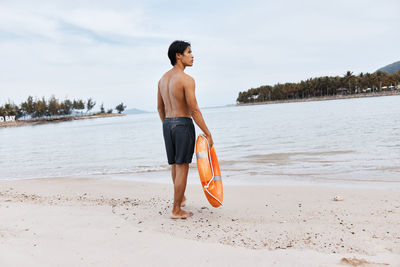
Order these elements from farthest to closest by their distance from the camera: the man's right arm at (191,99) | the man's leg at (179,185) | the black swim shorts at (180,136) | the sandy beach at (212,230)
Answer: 1. the man's leg at (179,185)
2. the black swim shorts at (180,136)
3. the man's right arm at (191,99)
4. the sandy beach at (212,230)

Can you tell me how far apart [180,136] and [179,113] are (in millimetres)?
286

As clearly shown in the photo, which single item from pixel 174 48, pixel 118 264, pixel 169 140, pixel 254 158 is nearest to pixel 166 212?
pixel 169 140

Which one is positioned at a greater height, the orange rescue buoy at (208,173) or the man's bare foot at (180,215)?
the orange rescue buoy at (208,173)

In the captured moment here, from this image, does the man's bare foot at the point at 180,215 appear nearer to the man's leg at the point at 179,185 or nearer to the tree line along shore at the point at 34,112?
the man's leg at the point at 179,185

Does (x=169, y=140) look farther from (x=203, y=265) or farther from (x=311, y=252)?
(x=311, y=252)

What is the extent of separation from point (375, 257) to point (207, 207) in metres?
2.48

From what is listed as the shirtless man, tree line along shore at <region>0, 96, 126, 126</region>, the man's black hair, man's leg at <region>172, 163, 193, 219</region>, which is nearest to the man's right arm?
the shirtless man

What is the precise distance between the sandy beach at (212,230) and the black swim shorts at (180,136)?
31.9 inches

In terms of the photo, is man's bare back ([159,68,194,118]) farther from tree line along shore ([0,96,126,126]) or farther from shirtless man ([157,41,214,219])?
tree line along shore ([0,96,126,126])

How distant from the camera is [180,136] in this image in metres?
4.05

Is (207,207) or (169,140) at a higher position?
(169,140)

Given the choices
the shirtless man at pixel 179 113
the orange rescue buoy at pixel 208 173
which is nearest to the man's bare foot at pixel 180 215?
the shirtless man at pixel 179 113

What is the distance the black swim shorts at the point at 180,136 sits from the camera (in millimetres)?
4055

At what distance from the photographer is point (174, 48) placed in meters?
4.18
